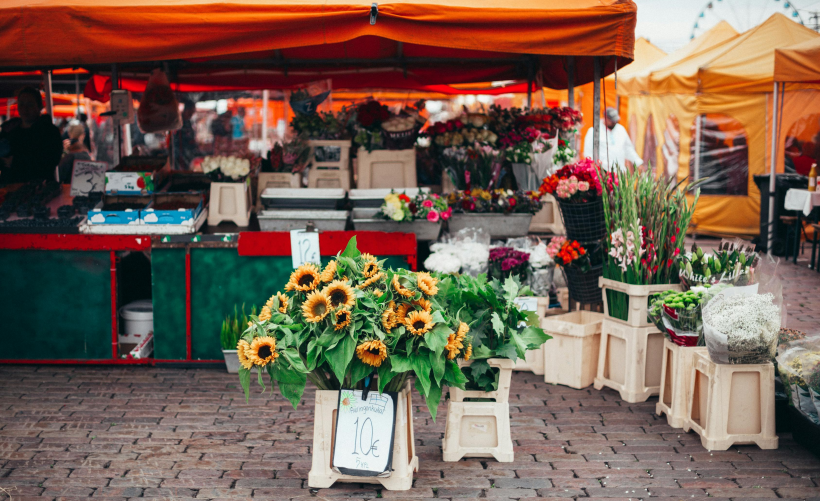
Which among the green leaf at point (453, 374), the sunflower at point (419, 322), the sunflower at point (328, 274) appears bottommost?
the green leaf at point (453, 374)

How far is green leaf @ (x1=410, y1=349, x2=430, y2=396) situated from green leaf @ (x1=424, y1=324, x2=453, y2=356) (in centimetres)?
8

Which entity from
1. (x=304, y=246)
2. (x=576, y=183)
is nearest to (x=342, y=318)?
(x=304, y=246)

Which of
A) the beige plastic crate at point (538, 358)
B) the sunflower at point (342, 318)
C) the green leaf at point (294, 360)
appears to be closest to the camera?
the sunflower at point (342, 318)

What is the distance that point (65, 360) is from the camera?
17.6ft

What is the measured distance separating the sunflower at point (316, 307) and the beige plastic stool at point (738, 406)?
2168mm

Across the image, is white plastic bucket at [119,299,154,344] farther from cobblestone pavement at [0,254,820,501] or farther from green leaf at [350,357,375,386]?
green leaf at [350,357,375,386]

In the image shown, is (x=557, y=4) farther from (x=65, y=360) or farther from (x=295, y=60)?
(x=65, y=360)

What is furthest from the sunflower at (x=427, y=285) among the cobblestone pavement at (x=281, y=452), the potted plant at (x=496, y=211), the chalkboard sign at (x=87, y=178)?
the chalkboard sign at (x=87, y=178)

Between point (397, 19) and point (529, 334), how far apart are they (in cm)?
215

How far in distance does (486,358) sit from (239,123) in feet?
49.7

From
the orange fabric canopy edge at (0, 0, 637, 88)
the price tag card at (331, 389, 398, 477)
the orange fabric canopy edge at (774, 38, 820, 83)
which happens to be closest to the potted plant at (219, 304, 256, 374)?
the orange fabric canopy edge at (0, 0, 637, 88)

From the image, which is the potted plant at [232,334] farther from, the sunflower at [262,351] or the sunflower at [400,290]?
the sunflower at [400,290]

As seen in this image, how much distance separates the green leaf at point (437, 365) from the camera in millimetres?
3115

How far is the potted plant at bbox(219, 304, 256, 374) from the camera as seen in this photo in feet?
17.0
